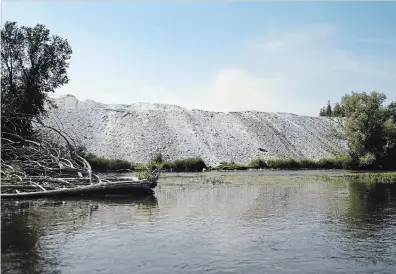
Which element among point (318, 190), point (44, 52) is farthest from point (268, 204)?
point (44, 52)

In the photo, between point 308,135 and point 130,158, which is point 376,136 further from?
point 130,158

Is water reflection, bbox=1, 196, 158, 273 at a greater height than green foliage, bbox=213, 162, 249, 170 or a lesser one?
lesser

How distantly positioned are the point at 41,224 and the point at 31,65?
113 feet

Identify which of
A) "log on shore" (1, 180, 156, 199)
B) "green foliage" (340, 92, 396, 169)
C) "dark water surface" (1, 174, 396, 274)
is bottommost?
"dark water surface" (1, 174, 396, 274)

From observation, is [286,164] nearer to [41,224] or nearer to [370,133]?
[370,133]

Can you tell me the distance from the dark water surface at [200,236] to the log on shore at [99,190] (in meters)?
1.59

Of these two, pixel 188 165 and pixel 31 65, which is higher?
pixel 31 65

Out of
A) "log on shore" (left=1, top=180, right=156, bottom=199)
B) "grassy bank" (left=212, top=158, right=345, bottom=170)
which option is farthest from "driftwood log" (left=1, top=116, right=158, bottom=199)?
"grassy bank" (left=212, top=158, right=345, bottom=170)

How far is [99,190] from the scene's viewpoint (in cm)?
2848

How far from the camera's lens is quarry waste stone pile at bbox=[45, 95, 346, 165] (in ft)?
259

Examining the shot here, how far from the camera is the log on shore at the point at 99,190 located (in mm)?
26953

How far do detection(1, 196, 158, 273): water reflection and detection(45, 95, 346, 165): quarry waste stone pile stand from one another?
157ft

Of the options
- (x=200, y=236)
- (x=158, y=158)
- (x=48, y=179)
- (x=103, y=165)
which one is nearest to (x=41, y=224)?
(x=200, y=236)

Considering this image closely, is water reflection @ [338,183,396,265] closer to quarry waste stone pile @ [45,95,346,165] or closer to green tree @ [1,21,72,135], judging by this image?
green tree @ [1,21,72,135]
